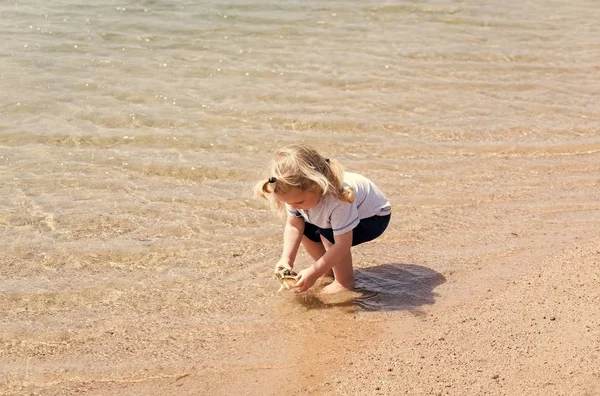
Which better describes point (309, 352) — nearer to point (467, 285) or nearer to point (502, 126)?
point (467, 285)

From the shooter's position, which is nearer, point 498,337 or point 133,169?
point 498,337

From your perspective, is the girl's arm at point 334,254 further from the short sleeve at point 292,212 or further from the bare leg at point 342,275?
the short sleeve at point 292,212

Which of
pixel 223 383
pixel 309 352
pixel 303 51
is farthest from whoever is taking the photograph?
pixel 303 51

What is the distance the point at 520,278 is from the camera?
425 centimetres

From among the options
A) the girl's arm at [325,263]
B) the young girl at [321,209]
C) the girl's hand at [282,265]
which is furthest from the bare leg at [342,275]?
the girl's hand at [282,265]

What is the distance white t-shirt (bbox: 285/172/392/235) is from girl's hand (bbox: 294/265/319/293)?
23 centimetres

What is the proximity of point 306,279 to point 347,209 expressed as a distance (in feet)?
1.33

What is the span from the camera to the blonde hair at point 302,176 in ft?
13.4

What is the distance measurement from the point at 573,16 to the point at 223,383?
8580 mm

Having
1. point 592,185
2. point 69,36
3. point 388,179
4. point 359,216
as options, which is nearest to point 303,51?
point 69,36

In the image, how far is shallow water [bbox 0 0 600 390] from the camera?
418 centimetres

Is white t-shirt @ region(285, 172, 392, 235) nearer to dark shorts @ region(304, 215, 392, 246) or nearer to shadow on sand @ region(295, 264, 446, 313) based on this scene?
dark shorts @ region(304, 215, 392, 246)

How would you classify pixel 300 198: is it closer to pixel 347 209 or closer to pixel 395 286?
pixel 347 209

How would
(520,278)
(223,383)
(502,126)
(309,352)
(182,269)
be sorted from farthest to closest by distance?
(502,126)
(182,269)
(520,278)
(309,352)
(223,383)
